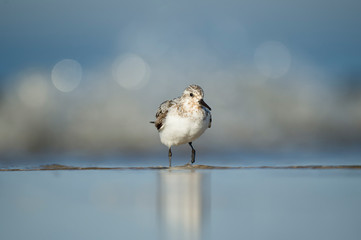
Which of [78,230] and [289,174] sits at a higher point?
[289,174]

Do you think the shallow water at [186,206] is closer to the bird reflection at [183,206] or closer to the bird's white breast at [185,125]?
the bird reflection at [183,206]

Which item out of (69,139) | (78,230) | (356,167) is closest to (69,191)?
(78,230)

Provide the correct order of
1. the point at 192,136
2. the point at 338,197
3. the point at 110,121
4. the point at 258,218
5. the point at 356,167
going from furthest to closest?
the point at 110,121 → the point at 192,136 → the point at 356,167 → the point at 338,197 → the point at 258,218

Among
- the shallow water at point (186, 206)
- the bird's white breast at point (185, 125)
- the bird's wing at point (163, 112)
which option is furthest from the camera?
the bird's wing at point (163, 112)

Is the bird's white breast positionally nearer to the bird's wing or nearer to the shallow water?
the bird's wing

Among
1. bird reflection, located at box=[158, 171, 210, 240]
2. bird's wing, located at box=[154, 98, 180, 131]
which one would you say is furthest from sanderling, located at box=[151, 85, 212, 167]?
bird reflection, located at box=[158, 171, 210, 240]

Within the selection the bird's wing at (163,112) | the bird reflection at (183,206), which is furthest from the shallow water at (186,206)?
the bird's wing at (163,112)

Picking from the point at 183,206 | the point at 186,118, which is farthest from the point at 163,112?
the point at 183,206

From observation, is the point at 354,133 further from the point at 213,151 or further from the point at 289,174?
the point at 289,174
